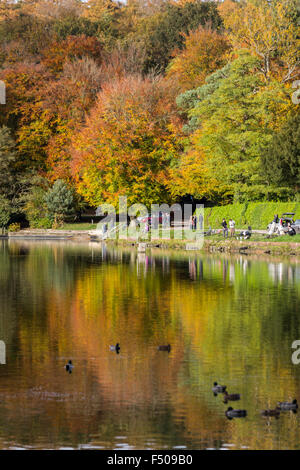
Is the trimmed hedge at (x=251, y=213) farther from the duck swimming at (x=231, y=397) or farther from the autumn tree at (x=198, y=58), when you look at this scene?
the duck swimming at (x=231, y=397)

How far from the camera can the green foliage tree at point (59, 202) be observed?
6825 cm

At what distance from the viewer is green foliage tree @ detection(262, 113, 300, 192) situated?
169ft

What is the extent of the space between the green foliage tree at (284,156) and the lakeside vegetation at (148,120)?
0.08m

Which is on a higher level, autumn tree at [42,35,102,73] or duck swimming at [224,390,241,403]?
autumn tree at [42,35,102,73]

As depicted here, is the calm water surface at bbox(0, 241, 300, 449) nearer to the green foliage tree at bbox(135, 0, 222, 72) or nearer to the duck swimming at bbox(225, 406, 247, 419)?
the duck swimming at bbox(225, 406, 247, 419)

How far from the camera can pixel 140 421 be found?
43.6 ft

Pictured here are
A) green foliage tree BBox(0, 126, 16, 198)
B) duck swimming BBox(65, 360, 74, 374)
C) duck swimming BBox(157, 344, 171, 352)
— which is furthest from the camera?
green foliage tree BBox(0, 126, 16, 198)

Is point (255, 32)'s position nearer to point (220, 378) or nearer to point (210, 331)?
point (210, 331)

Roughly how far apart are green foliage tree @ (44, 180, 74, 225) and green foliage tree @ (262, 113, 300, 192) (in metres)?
21.3

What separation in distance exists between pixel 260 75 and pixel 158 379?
162 feet

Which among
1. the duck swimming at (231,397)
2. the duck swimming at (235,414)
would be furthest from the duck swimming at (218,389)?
the duck swimming at (235,414)

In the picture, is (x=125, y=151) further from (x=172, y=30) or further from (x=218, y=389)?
(x=218, y=389)

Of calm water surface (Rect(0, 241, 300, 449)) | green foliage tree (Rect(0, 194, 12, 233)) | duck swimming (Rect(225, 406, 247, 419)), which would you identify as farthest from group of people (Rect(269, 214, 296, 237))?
duck swimming (Rect(225, 406, 247, 419))
